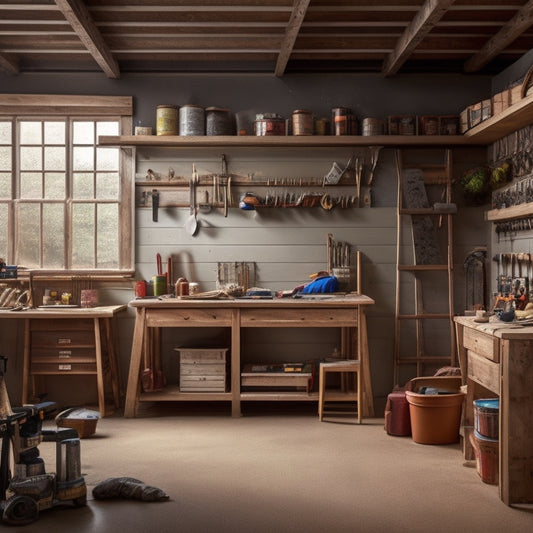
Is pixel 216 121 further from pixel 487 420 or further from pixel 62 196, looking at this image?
pixel 487 420

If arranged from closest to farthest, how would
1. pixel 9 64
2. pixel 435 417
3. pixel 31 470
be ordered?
pixel 31 470, pixel 435 417, pixel 9 64

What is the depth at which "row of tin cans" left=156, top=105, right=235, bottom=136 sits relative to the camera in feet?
20.7

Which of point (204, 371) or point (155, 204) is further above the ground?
point (155, 204)

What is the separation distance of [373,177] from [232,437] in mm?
2789

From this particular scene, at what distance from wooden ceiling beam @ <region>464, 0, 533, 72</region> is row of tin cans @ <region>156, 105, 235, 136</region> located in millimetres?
2279

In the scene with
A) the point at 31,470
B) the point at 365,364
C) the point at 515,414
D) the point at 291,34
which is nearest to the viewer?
the point at 31,470

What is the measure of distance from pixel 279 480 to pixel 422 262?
2.98m

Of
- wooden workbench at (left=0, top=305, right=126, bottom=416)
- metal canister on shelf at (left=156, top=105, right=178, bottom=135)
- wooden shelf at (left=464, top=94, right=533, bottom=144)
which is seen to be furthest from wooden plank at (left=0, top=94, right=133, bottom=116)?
wooden shelf at (left=464, top=94, right=533, bottom=144)

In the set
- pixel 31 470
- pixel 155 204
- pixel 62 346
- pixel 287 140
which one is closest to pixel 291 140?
pixel 287 140

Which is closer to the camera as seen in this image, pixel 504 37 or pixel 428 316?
pixel 504 37

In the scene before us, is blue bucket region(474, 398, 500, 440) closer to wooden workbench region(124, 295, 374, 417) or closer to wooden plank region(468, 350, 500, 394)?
wooden plank region(468, 350, 500, 394)

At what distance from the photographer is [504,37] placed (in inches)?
219

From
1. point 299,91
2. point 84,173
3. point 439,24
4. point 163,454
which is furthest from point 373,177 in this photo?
point 163,454

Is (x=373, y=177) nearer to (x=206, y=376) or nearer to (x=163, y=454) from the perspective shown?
(x=206, y=376)
